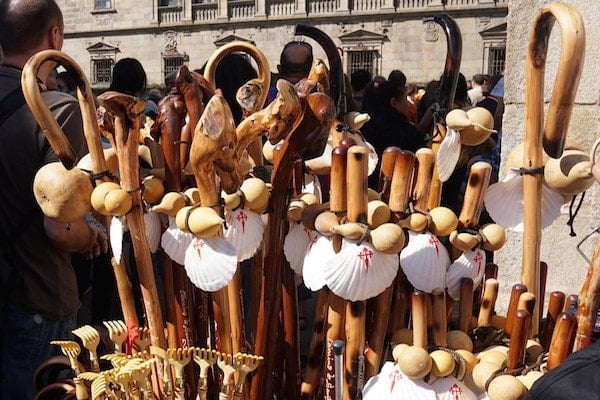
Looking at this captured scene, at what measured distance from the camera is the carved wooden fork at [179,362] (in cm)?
97

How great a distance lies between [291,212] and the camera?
41.1 inches

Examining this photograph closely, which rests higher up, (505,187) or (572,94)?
(572,94)

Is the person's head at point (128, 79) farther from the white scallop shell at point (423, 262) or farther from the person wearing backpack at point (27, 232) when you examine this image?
the white scallop shell at point (423, 262)

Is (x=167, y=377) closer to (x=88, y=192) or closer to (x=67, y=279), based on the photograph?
(x=88, y=192)

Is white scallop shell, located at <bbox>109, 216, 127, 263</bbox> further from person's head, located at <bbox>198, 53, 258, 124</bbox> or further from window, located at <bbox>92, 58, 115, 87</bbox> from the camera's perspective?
window, located at <bbox>92, 58, 115, 87</bbox>

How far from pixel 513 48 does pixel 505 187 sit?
3.58ft

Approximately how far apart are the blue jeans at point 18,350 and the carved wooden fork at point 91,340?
520mm

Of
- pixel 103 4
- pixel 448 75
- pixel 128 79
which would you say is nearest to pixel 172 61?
pixel 103 4

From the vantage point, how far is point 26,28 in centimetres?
154

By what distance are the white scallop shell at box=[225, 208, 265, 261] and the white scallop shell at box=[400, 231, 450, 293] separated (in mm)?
224

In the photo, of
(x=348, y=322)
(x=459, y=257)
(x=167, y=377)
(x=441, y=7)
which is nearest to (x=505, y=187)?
(x=459, y=257)

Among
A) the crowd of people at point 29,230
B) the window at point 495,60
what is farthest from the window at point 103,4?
the crowd of people at point 29,230

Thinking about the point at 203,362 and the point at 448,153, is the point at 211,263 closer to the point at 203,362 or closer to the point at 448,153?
the point at 203,362

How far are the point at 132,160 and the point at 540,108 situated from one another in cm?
62
